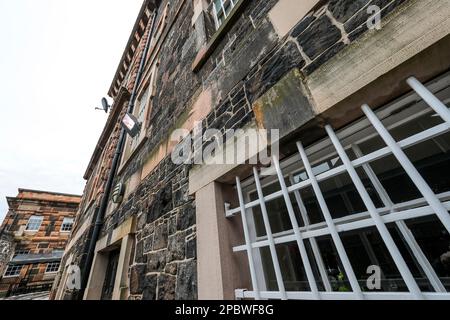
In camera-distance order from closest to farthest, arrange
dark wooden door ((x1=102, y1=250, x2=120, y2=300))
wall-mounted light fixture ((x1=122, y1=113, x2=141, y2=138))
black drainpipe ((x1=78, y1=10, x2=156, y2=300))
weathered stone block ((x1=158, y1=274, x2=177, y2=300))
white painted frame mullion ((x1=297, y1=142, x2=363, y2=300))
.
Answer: white painted frame mullion ((x1=297, y1=142, x2=363, y2=300)), weathered stone block ((x1=158, y1=274, x2=177, y2=300)), dark wooden door ((x1=102, y1=250, x2=120, y2=300)), black drainpipe ((x1=78, y1=10, x2=156, y2=300)), wall-mounted light fixture ((x1=122, y1=113, x2=141, y2=138))

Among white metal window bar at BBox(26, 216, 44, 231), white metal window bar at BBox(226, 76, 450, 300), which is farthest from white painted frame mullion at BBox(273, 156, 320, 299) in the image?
white metal window bar at BBox(26, 216, 44, 231)

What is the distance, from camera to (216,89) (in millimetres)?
2359

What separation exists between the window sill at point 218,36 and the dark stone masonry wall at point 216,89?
5 cm

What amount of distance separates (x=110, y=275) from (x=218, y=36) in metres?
4.81

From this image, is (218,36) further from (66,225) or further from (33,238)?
(66,225)

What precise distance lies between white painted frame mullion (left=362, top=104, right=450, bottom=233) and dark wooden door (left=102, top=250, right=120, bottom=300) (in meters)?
4.79

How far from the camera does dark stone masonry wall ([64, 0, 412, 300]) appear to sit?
4.51ft

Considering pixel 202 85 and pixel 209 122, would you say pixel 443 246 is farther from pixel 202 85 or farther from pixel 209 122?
pixel 202 85

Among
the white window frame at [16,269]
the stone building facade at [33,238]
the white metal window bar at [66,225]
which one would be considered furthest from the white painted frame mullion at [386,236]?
the white metal window bar at [66,225]

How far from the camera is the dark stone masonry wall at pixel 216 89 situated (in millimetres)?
1374

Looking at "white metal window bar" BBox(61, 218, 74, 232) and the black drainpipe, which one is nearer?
the black drainpipe

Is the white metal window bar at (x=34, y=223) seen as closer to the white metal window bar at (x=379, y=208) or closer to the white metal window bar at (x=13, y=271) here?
A: the white metal window bar at (x=13, y=271)

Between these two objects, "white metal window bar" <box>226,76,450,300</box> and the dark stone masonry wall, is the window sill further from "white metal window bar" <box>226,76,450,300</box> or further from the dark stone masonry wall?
"white metal window bar" <box>226,76,450,300</box>
